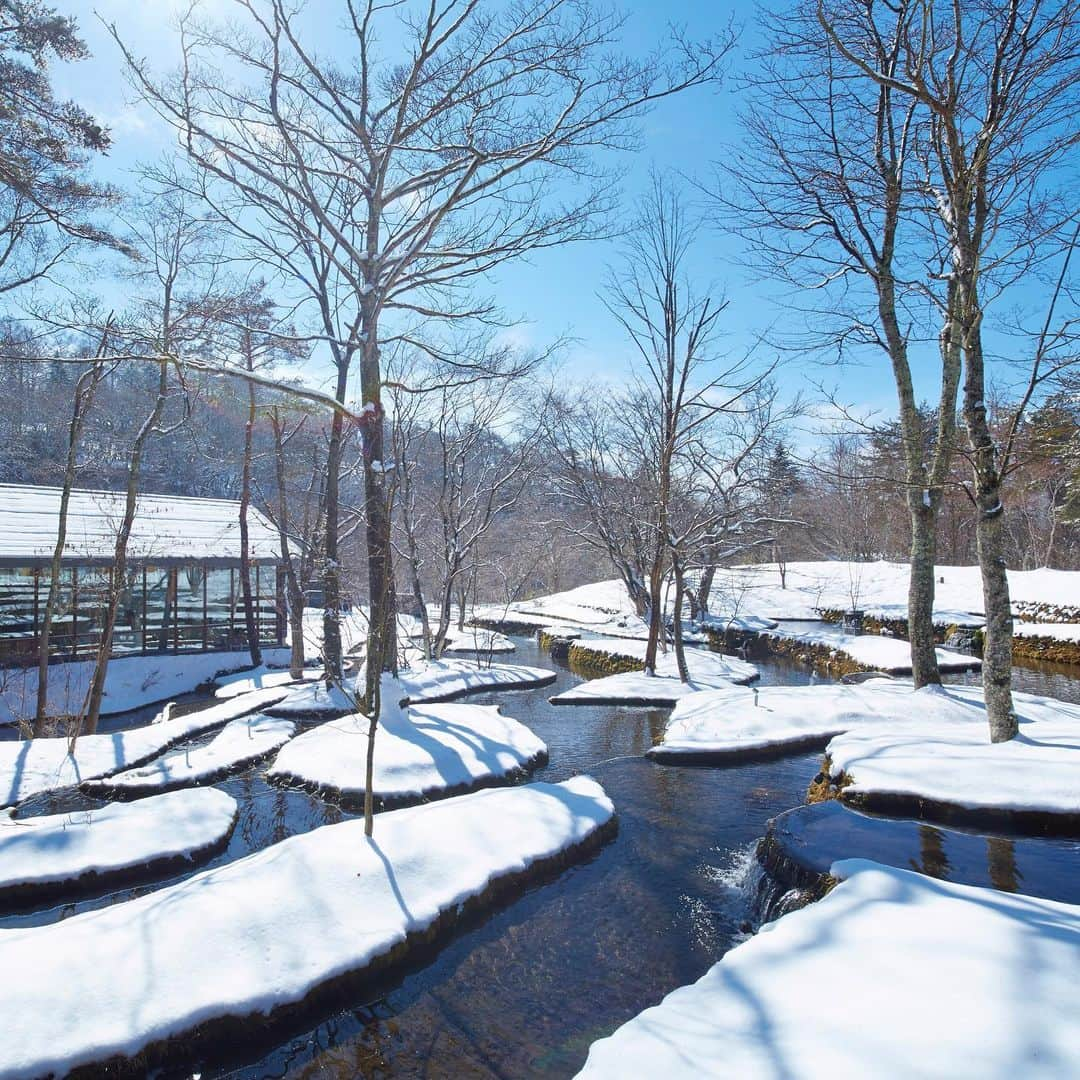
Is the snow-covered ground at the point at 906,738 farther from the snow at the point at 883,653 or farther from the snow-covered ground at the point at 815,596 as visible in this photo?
the snow-covered ground at the point at 815,596

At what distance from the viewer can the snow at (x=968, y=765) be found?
5773mm

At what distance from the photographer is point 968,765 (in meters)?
6.34

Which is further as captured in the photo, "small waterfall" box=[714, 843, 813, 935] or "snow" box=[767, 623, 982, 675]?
"snow" box=[767, 623, 982, 675]

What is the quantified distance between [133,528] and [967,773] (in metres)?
19.0

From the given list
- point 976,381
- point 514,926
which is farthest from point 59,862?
point 976,381

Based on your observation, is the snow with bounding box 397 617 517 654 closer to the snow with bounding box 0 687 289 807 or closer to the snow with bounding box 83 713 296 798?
the snow with bounding box 83 713 296 798

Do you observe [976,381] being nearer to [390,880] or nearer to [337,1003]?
[390,880]

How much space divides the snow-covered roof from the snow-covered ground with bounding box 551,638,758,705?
9886 millimetres

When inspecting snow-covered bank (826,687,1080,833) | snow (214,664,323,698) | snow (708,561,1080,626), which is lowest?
snow (214,664,323,698)

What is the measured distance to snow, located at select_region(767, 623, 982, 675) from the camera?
15828 millimetres

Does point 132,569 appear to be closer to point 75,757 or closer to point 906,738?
point 75,757

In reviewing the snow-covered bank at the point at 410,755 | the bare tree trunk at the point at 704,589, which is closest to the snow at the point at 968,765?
the snow-covered bank at the point at 410,755

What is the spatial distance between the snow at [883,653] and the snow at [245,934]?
1229 cm

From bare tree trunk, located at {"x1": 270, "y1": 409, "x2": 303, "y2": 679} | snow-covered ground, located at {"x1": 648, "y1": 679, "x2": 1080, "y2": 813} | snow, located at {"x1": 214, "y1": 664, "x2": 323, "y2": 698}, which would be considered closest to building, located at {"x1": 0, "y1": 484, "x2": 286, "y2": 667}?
snow, located at {"x1": 214, "y1": 664, "x2": 323, "y2": 698}
